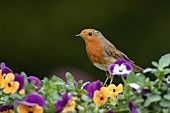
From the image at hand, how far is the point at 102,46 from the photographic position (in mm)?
3262

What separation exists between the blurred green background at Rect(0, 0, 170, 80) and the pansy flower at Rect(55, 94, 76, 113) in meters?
4.35

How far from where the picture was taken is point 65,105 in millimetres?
1597

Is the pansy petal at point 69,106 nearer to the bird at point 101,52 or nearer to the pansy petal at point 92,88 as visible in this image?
the pansy petal at point 92,88

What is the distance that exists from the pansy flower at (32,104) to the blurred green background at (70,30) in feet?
14.2

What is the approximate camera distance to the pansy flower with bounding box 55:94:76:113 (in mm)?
1595

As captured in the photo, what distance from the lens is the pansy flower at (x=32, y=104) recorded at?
1592mm

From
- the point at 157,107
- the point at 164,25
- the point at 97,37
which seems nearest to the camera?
the point at 157,107

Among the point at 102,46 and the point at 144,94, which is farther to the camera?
the point at 102,46

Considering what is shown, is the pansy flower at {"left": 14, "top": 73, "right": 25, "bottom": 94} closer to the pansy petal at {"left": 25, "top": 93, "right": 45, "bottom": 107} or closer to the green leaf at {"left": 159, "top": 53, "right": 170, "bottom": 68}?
the pansy petal at {"left": 25, "top": 93, "right": 45, "bottom": 107}

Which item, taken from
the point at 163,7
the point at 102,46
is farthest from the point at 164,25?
the point at 102,46

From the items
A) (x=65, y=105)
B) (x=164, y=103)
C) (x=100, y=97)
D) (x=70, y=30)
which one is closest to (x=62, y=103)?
(x=65, y=105)

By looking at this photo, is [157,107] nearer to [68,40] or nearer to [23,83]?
[23,83]

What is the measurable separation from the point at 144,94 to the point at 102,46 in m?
1.65

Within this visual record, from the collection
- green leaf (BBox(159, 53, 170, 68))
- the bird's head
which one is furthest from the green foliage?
the bird's head
